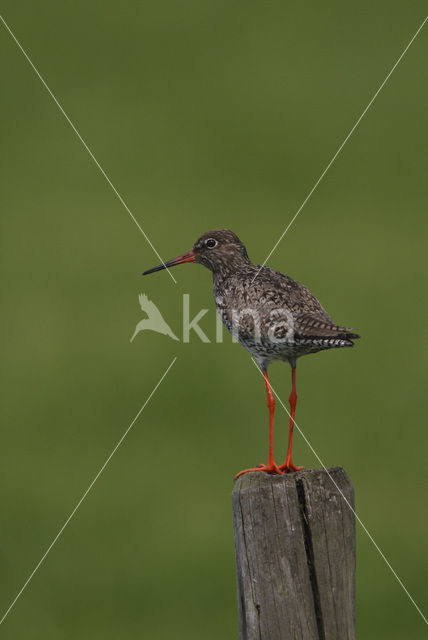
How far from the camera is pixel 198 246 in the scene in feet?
21.6

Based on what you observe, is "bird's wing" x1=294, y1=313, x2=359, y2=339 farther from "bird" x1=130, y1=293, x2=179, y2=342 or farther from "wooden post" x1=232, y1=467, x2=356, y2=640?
"bird" x1=130, y1=293, x2=179, y2=342

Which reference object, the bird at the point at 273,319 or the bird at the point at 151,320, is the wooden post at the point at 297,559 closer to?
the bird at the point at 273,319

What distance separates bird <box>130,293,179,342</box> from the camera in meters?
12.9

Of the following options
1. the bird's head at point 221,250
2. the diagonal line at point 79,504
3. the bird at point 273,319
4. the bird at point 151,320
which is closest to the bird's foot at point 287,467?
the bird at point 273,319

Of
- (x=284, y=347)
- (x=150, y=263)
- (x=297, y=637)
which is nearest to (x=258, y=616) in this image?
(x=297, y=637)

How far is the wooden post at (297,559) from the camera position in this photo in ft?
14.1

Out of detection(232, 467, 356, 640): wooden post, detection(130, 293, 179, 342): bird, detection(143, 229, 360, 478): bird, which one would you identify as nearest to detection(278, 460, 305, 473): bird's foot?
detection(143, 229, 360, 478): bird

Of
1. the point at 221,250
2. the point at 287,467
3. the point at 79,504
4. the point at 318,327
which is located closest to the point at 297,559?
the point at 287,467

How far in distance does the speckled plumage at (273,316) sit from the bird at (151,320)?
6486 mm

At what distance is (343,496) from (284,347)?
4.65 ft

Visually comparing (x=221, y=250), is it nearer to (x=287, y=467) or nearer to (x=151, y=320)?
(x=287, y=467)

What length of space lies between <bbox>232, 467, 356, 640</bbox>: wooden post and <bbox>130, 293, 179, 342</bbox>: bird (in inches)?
325

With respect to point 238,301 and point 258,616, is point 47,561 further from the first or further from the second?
point 258,616

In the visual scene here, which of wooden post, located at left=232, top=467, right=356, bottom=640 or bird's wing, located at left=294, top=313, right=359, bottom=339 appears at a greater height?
bird's wing, located at left=294, top=313, right=359, bottom=339
